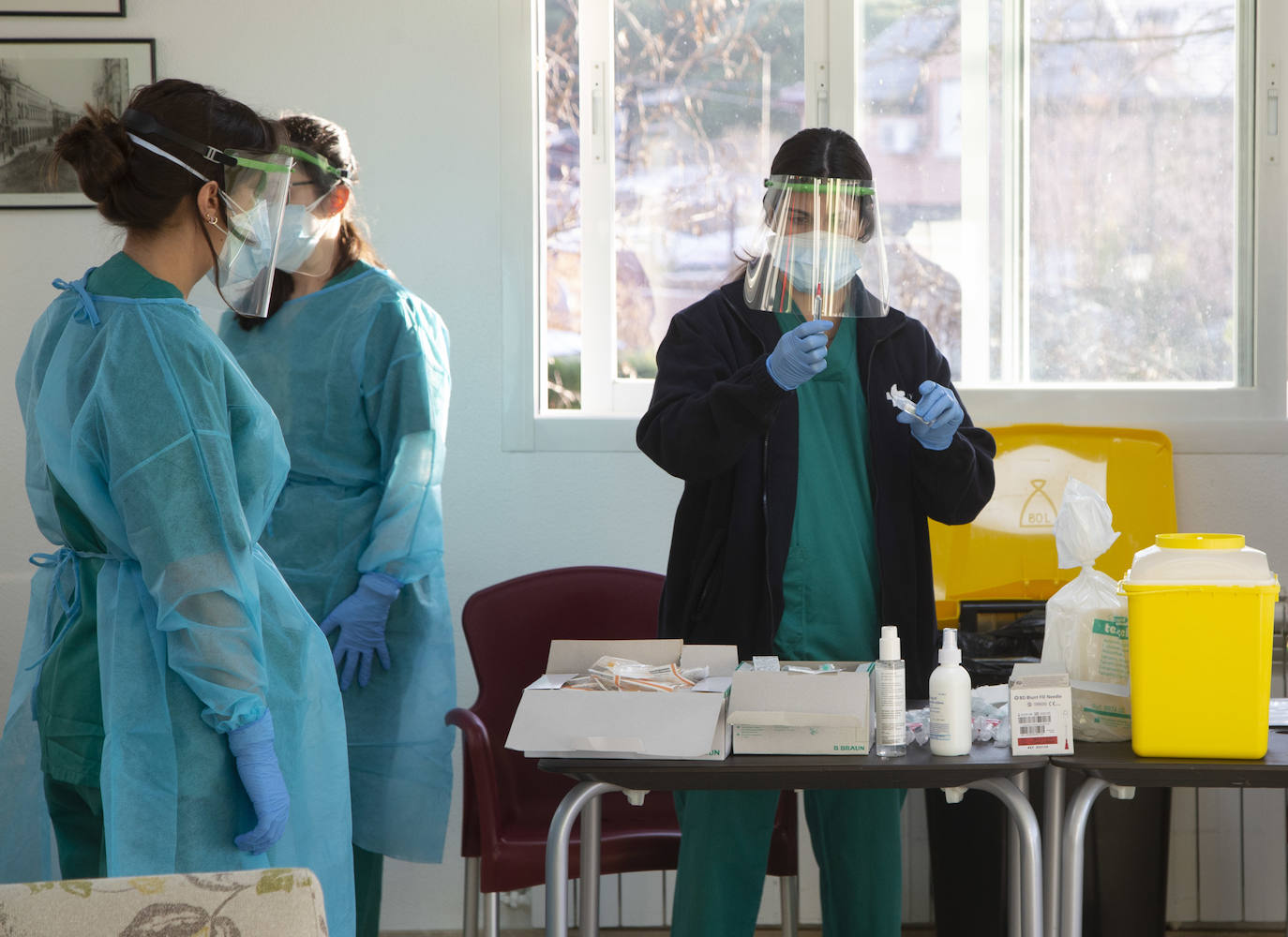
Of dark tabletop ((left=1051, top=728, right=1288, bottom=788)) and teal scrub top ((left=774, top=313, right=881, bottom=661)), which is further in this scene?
teal scrub top ((left=774, top=313, right=881, bottom=661))

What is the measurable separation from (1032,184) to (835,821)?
179 cm

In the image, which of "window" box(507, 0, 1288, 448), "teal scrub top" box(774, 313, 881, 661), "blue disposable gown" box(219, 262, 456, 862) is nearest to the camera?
"teal scrub top" box(774, 313, 881, 661)

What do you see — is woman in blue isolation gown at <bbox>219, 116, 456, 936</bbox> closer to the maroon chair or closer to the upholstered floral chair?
the maroon chair

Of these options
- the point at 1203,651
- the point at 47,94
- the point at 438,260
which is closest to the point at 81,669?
the point at 1203,651

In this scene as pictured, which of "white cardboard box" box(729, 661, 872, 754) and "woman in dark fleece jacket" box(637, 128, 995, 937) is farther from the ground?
"woman in dark fleece jacket" box(637, 128, 995, 937)

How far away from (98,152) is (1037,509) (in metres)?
2.01

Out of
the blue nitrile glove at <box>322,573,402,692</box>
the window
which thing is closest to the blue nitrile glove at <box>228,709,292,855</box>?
the blue nitrile glove at <box>322,573,402,692</box>

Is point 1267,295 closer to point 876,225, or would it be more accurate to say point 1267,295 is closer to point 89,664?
point 876,225

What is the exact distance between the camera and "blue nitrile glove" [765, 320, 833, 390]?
5.52 ft

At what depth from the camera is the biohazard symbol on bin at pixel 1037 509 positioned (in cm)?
272

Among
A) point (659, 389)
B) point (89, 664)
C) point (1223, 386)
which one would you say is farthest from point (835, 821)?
Answer: point (1223, 386)

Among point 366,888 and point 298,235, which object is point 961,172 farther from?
point 366,888

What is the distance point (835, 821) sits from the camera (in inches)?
70.5

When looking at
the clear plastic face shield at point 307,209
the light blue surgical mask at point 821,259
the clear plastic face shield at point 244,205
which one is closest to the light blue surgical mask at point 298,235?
the clear plastic face shield at point 307,209
